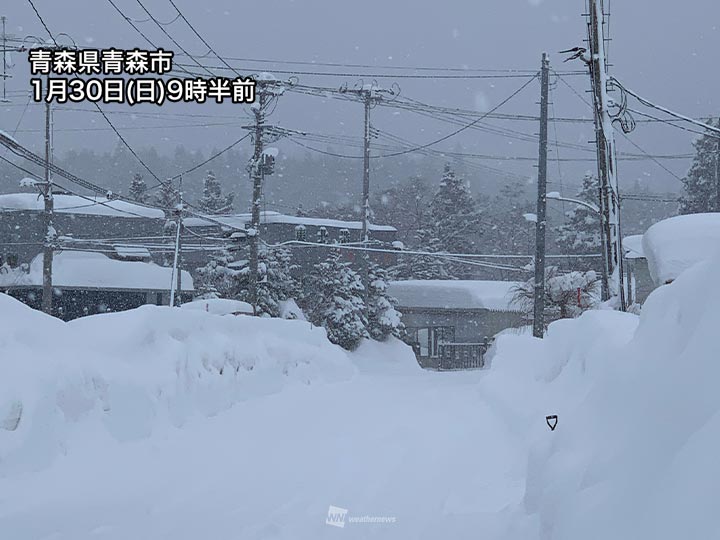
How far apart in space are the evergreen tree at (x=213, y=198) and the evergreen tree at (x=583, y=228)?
87.6 ft

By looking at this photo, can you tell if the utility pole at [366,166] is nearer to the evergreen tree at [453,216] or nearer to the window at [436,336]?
the window at [436,336]

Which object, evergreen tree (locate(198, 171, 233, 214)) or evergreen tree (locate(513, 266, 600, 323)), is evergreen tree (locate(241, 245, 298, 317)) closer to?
evergreen tree (locate(513, 266, 600, 323))

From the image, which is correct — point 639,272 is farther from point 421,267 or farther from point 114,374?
point 421,267

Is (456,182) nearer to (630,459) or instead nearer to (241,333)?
(241,333)

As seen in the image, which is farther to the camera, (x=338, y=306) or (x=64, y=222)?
(x=64, y=222)

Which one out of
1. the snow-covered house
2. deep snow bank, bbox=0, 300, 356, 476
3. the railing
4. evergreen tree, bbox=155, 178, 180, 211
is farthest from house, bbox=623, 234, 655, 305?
evergreen tree, bbox=155, 178, 180, 211

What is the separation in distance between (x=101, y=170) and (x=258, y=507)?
134406 millimetres

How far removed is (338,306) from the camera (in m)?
42.2

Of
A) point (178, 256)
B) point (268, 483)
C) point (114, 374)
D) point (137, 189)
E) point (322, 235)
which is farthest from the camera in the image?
point (137, 189)

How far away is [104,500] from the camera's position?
698 cm

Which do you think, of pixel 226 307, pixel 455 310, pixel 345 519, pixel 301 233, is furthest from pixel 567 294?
pixel 345 519

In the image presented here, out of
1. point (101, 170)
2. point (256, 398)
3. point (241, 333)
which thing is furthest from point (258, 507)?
point (101, 170)

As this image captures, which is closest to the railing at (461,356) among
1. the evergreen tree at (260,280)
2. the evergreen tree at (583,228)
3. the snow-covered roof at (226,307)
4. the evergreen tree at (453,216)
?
the evergreen tree at (260,280)

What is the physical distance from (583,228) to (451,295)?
10.0 m
